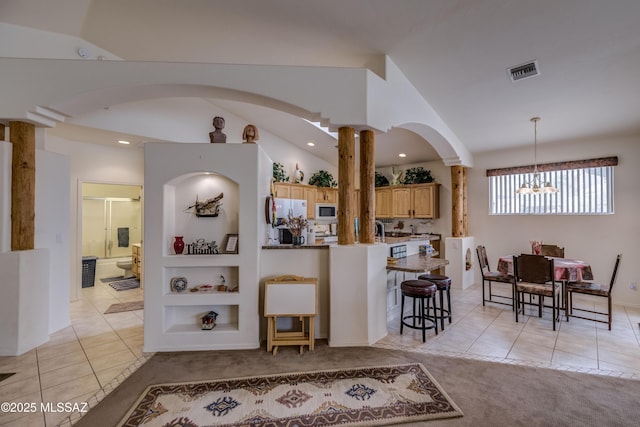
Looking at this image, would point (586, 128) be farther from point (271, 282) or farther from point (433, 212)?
point (271, 282)

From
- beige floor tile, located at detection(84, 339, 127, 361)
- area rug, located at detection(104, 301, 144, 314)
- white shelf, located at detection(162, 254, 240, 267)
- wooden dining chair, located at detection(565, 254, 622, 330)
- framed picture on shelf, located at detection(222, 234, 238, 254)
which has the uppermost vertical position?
framed picture on shelf, located at detection(222, 234, 238, 254)

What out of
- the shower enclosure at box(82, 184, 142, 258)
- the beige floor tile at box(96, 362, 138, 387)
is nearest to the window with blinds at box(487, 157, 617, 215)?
the beige floor tile at box(96, 362, 138, 387)

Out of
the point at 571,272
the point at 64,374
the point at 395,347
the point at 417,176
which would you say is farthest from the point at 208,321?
the point at 417,176

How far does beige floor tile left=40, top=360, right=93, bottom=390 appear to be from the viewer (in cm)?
236

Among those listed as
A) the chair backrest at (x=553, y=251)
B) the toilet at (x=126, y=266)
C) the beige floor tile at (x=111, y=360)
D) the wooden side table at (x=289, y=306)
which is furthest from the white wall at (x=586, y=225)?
the toilet at (x=126, y=266)

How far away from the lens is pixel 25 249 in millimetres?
2912

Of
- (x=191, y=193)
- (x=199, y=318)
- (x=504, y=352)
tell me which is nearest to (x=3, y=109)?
(x=191, y=193)

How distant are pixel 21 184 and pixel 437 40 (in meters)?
4.60

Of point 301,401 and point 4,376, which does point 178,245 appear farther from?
point 301,401

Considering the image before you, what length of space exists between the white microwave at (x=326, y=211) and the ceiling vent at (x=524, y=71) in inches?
164

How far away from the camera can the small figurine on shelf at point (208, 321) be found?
2977 millimetres

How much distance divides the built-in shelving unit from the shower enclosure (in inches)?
215

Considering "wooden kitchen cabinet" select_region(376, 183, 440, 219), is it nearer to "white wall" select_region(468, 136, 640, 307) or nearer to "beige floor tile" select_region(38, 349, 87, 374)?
"white wall" select_region(468, 136, 640, 307)

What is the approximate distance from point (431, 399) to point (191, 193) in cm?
302
